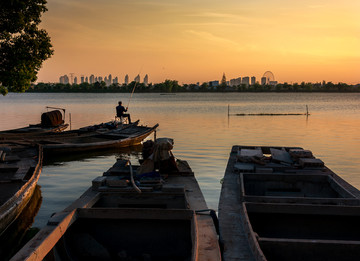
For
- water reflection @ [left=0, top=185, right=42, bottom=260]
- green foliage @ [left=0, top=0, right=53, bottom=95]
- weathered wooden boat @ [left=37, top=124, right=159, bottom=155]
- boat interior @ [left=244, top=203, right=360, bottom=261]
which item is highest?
green foliage @ [left=0, top=0, right=53, bottom=95]

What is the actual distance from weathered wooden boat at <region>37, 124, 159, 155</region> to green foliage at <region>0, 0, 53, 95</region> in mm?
4267

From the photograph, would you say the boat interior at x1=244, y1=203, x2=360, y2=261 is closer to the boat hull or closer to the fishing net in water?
the boat hull

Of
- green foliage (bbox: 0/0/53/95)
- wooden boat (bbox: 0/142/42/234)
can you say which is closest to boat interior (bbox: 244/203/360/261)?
wooden boat (bbox: 0/142/42/234)

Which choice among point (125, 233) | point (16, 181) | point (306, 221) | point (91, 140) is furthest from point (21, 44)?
point (306, 221)

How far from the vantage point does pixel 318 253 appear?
4.79m

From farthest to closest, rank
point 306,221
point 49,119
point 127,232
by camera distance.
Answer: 1. point 49,119
2. point 127,232
3. point 306,221

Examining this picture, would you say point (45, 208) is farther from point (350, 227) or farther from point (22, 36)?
point (22, 36)

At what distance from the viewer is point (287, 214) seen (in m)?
6.51

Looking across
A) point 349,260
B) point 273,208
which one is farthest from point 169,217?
point 349,260

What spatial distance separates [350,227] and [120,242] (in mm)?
4645

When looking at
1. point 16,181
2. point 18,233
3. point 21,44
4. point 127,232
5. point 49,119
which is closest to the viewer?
point 127,232

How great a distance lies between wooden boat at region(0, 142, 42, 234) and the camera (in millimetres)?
8301

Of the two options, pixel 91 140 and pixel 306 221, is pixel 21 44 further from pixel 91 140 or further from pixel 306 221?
pixel 306 221

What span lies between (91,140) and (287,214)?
17347 millimetres
